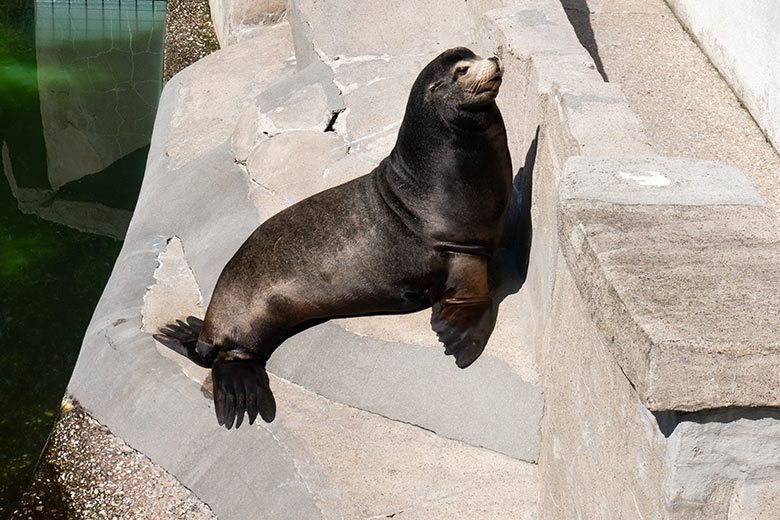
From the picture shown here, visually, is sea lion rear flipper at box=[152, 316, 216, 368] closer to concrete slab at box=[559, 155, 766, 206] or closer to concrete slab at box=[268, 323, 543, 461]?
concrete slab at box=[268, 323, 543, 461]

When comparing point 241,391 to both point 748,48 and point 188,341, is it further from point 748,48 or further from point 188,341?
point 748,48

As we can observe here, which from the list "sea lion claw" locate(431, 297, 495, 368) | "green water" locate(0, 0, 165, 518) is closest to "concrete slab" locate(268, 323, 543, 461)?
"sea lion claw" locate(431, 297, 495, 368)

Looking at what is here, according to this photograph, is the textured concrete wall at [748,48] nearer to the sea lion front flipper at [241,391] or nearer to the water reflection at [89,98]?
the sea lion front flipper at [241,391]

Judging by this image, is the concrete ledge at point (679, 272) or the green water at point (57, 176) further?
the green water at point (57, 176)

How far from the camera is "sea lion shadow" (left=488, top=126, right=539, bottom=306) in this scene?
4.04 metres

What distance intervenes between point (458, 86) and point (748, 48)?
2.12m

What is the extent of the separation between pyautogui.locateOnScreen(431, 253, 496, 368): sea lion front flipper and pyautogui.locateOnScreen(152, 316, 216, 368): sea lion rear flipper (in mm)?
1007

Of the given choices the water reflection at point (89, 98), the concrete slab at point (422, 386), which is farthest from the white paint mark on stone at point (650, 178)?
the water reflection at point (89, 98)

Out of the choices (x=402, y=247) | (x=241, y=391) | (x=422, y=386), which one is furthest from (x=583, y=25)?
(x=241, y=391)

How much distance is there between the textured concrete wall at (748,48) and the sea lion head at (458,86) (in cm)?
178

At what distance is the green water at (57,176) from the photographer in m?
5.73

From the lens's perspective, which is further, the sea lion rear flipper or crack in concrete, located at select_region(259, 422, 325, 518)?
the sea lion rear flipper

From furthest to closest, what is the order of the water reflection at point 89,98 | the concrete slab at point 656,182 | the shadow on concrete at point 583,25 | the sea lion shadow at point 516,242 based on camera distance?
the water reflection at point 89,98 < the shadow on concrete at point 583,25 < the sea lion shadow at point 516,242 < the concrete slab at point 656,182

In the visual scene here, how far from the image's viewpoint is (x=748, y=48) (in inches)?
203
